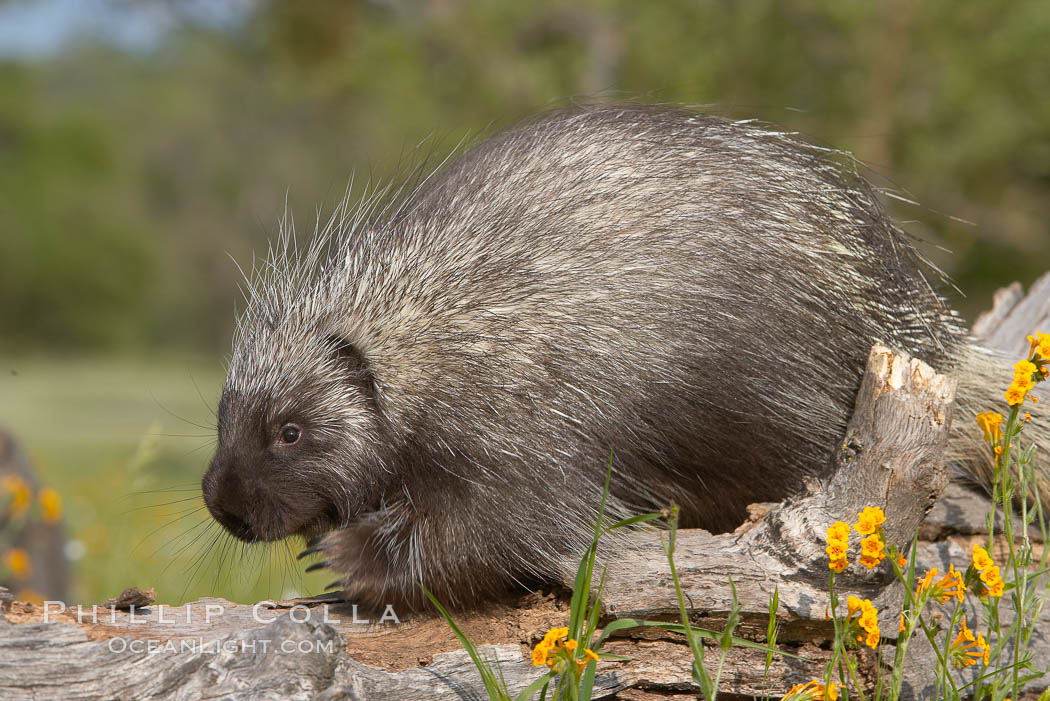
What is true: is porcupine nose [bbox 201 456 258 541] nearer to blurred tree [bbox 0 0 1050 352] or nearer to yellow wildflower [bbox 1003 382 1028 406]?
blurred tree [bbox 0 0 1050 352]

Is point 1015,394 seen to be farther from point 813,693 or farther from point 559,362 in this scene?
point 559,362

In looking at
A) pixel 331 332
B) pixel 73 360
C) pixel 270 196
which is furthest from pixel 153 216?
pixel 331 332

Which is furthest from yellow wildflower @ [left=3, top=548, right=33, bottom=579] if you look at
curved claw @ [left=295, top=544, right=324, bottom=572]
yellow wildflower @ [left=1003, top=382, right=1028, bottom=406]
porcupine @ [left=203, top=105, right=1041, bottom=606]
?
yellow wildflower @ [left=1003, top=382, right=1028, bottom=406]

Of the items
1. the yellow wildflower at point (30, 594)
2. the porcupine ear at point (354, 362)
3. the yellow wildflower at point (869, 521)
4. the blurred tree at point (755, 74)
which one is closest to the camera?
the yellow wildflower at point (869, 521)

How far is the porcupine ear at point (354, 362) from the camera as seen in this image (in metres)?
2.76

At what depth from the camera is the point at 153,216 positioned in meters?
38.3

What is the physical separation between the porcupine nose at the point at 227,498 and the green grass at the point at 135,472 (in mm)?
103

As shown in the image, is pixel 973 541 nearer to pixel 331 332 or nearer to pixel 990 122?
pixel 331 332

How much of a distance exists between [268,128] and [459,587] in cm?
3299

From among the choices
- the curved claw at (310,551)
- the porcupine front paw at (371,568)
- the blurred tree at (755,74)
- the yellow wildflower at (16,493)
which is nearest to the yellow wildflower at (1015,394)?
the porcupine front paw at (371,568)

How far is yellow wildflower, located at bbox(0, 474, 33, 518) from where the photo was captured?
3763mm

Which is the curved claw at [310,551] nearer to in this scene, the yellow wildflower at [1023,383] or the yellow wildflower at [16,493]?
the yellow wildflower at [16,493]

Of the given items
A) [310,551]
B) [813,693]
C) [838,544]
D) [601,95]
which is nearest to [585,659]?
[813,693]

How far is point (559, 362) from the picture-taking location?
2594mm
